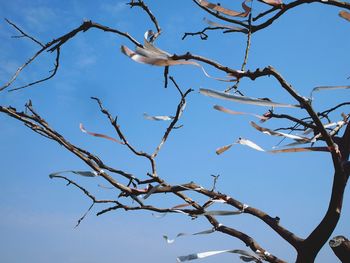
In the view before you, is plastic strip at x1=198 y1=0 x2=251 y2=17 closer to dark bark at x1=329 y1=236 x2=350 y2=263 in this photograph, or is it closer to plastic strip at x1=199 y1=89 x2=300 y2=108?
plastic strip at x1=199 y1=89 x2=300 y2=108

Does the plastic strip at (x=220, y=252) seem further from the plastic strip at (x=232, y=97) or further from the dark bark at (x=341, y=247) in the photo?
the plastic strip at (x=232, y=97)

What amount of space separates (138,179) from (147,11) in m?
0.71

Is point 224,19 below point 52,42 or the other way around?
below

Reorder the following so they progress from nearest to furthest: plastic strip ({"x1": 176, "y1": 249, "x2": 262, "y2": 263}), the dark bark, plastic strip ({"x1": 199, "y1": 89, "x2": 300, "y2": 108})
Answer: plastic strip ({"x1": 199, "y1": 89, "x2": 300, "y2": 108}), plastic strip ({"x1": 176, "y1": 249, "x2": 262, "y2": 263}), the dark bark

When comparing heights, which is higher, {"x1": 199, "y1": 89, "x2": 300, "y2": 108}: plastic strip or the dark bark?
{"x1": 199, "y1": 89, "x2": 300, "y2": 108}: plastic strip

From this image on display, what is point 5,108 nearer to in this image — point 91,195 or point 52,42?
point 52,42

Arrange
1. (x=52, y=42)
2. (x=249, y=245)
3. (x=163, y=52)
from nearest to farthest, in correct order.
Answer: (x=163, y=52)
(x=249, y=245)
(x=52, y=42)

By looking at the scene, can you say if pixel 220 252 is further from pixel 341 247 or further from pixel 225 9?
pixel 225 9

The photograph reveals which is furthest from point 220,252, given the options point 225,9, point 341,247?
point 225,9

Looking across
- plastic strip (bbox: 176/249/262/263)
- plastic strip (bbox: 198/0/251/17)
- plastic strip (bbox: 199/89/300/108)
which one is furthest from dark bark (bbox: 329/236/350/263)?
plastic strip (bbox: 198/0/251/17)

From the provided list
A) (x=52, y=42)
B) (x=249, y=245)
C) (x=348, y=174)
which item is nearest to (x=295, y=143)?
(x=348, y=174)

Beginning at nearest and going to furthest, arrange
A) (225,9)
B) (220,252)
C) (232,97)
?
(232,97) → (220,252) → (225,9)

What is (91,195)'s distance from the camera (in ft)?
4.46

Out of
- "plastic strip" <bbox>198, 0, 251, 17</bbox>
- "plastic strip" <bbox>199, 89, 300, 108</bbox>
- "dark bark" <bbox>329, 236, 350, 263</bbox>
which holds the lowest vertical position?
"dark bark" <bbox>329, 236, 350, 263</bbox>
